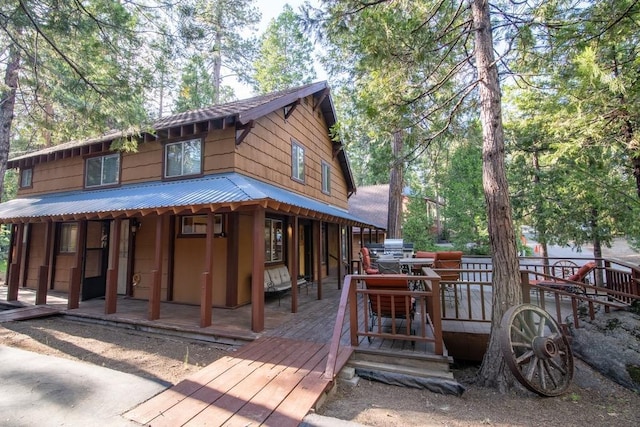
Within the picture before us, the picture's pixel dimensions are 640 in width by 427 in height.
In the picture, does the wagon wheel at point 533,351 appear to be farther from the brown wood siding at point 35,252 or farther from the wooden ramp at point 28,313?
the brown wood siding at point 35,252

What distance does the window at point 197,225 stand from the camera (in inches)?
273

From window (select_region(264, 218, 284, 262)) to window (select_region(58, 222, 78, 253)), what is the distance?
556 cm

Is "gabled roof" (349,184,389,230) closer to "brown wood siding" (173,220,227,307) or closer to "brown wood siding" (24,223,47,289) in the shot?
"brown wood siding" (173,220,227,307)

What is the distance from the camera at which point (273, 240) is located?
8.38m

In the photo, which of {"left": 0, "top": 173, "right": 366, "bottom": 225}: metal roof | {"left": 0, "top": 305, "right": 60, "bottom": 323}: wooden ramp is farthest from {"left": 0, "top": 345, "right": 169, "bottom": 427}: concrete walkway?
{"left": 0, "top": 305, "right": 60, "bottom": 323}: wooden ramp

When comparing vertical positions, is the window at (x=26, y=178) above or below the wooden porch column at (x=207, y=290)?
above

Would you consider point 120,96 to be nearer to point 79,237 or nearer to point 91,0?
point 91,0

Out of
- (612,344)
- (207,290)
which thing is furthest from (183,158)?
(612,344)

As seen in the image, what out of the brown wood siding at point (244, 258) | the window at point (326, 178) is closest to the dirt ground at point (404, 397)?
the brown wood siding at point (244, 258)

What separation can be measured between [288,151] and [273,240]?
8.70 feet

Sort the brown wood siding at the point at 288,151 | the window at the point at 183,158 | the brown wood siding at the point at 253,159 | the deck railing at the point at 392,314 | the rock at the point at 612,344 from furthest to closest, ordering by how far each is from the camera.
Answer: the brown wood siding at the point at 288,151
the window at the point at 183,158
the brown wood siding at the point at 253,159
the rock at the point at 612,344
the deck railing at the point at 392,314

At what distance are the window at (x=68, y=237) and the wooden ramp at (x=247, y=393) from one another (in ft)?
25.1

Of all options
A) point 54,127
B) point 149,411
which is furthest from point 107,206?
point 149,411

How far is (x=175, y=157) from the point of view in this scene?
7.32 m
